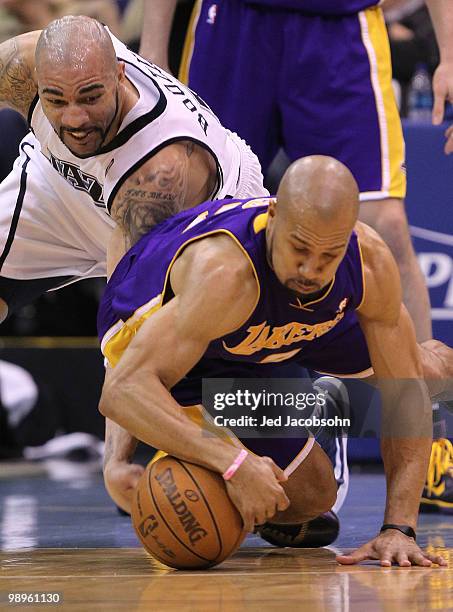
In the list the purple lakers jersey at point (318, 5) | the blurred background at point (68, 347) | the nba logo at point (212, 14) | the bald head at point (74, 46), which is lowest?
the blurred background at point (68, 347)

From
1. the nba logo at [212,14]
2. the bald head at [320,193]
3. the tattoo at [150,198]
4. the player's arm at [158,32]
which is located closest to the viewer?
the bald head at [320,193]

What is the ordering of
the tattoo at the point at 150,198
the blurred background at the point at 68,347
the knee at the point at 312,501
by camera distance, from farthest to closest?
the blurred background at the point at 68,347
the tattoo at the point at 150,198
the knee at the point at 312,501

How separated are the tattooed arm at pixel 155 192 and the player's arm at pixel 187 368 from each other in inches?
29.8

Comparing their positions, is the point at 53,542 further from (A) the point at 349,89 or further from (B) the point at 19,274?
(A) the point at 349,89

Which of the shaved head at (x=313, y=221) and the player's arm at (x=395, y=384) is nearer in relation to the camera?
the shaved head at (x=313, y=221)

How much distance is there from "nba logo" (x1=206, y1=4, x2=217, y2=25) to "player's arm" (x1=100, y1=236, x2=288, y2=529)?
6.10 ft

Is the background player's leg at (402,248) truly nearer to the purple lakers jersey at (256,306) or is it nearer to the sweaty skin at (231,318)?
the purple lakers jersey at (256,306)

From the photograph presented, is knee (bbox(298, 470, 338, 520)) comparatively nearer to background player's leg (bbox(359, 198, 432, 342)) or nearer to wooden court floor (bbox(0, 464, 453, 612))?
wooden court floor (bbox(0, 464, 453, 612))

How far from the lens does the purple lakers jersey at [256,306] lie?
134 inches

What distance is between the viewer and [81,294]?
7.42m

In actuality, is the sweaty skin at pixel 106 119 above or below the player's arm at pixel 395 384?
above

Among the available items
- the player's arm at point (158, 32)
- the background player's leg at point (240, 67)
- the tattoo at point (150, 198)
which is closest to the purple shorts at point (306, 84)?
the background player's leg at point (240, 67)

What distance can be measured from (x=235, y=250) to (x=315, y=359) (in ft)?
2.74

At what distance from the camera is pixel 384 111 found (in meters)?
4.92
